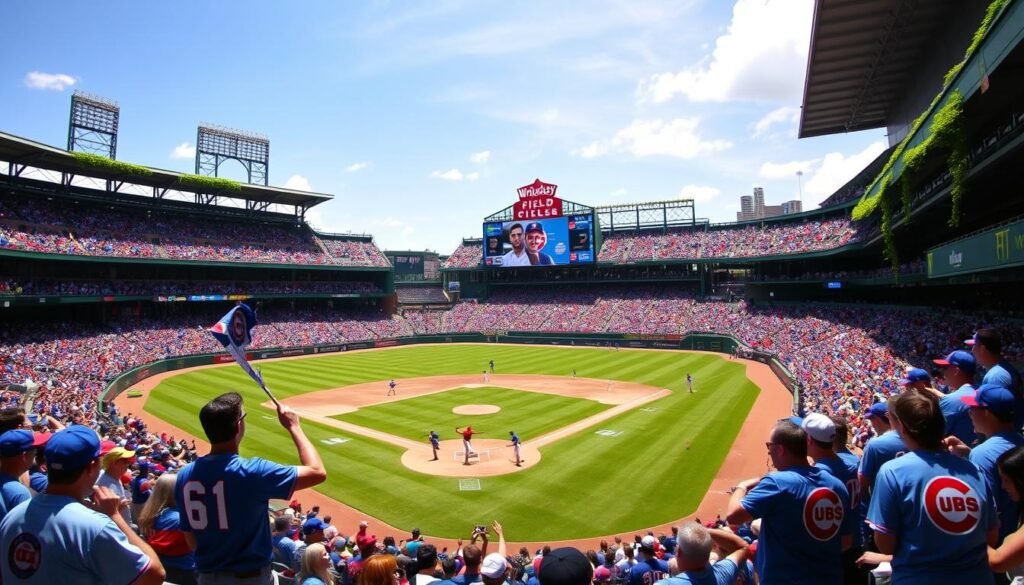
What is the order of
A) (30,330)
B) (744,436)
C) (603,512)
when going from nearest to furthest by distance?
(603,512)
(744,436)
(30,330)

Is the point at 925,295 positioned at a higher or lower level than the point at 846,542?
higher

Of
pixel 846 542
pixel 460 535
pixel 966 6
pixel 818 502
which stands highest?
pixel 966 6

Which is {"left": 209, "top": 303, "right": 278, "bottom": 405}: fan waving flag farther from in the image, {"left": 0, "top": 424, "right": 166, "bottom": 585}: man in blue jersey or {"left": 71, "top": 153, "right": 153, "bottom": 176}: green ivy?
{"left": 71, "top": 153, "right": 153, "bottom": 176}: green ivy

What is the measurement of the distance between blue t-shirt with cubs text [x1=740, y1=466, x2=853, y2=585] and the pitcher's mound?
26332mm

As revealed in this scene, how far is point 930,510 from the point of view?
3.62 metres

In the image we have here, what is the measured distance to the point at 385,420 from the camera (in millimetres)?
28438

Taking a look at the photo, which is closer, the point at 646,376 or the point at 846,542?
the point at 846,542

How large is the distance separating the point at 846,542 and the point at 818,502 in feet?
3.15

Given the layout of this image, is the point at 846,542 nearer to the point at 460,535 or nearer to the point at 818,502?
the point at 818,502

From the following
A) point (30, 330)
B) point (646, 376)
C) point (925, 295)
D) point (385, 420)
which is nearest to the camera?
point (385, 420)

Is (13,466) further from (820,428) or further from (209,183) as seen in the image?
(209,183)

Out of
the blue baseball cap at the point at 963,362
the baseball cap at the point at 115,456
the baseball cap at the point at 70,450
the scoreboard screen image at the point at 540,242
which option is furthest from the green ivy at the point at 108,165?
the blue baseball cap at the point at 963,362

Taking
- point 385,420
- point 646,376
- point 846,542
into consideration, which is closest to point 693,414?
point 646,376

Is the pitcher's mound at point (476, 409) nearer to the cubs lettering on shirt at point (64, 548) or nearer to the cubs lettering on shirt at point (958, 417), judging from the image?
the cubs lettering on shirt at point (958, 417)
